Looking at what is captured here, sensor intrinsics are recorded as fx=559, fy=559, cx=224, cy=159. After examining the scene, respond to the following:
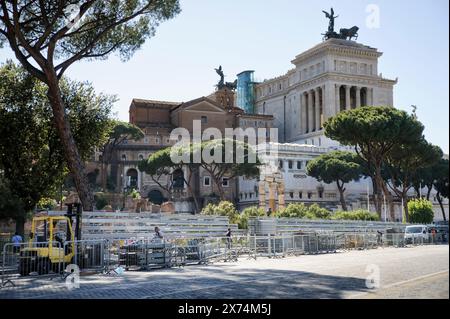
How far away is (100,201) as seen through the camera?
53969mm

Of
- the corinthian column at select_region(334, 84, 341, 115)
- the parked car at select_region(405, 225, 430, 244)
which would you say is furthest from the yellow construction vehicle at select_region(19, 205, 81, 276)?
the corinthian column at select_region(334, 84, 341, 115)

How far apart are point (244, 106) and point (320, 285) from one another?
9690cm

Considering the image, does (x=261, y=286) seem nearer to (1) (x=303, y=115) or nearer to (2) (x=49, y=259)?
(2) (x=49, y=259)

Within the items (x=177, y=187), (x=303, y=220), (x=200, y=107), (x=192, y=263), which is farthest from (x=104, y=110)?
(x=200, y=107)

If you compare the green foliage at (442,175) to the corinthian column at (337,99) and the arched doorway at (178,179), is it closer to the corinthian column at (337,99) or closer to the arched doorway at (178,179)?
the corinthian column at (337,99)

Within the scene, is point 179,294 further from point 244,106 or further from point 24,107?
point 244,106

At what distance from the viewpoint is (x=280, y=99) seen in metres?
97.6

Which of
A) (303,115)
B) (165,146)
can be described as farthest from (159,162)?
(303,115)

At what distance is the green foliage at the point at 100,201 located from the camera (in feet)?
174

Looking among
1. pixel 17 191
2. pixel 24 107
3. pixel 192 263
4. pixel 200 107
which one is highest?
pixel 200 107

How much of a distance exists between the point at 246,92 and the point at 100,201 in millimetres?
57645

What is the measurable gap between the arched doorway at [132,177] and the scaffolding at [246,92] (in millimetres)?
42155

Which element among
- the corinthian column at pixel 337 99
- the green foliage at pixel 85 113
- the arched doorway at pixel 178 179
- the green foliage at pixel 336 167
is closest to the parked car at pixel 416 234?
the green foliage at pixel 85 113

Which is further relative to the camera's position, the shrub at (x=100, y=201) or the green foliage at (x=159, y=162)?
the green foliage at (x=159, y=162)
